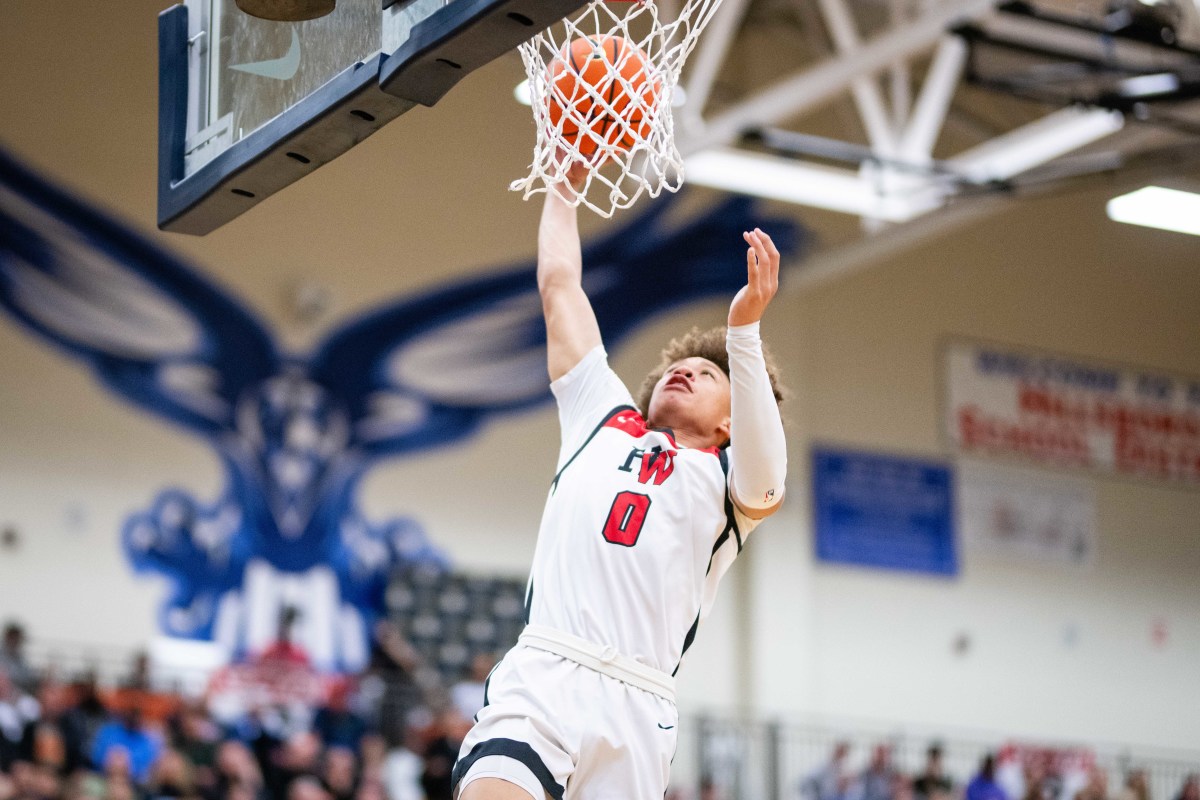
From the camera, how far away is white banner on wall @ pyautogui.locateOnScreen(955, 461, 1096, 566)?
1975 cm

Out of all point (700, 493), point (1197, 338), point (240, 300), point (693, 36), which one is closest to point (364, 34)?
point (693, 36)

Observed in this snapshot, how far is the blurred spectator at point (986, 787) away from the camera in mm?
16047

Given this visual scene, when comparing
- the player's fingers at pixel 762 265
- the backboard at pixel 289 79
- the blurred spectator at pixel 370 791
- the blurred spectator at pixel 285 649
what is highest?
the backboard at pixel 289 79

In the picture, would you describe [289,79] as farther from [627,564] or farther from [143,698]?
[143,698]

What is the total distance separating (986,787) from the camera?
16.1m

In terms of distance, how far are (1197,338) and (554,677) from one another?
19666mm

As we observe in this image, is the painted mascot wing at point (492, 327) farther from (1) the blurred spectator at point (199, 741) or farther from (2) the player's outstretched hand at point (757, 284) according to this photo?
(2) the player's outstretched hand at point (757, 284)

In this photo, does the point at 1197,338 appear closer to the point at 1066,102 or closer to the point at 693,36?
the point at 1066,102

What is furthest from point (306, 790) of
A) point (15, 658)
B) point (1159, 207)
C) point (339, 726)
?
point (1159, 207)

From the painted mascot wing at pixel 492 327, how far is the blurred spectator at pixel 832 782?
489 cm

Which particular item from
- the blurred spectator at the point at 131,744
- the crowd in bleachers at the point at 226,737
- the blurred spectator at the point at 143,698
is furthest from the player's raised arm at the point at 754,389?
the blurred spectator at the point at 143,698

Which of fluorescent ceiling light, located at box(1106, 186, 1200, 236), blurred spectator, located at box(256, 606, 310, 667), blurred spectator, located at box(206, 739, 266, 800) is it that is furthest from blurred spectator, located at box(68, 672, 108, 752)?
fluorescent ceiling light, located at box(1106, 186, 1200, 236)

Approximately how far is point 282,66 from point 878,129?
1087 cm

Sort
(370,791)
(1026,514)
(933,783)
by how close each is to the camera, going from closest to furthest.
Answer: (370,791) → (933,783) → (1026,514)
